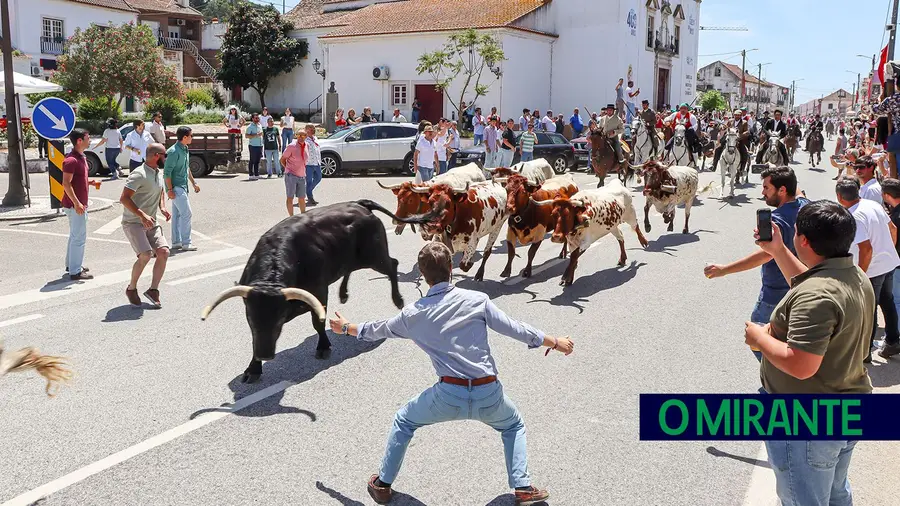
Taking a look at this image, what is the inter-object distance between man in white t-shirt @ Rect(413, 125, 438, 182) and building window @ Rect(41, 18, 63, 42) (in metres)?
35.4

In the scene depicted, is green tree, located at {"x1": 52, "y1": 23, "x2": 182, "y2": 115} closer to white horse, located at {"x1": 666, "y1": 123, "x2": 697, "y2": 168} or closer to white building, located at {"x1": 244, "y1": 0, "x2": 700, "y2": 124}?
white building, located at {"x1": 244, "y1": 0, "x2": 700, "y2": 124}

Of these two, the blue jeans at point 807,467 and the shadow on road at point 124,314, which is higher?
the blue jeans at point 807,467

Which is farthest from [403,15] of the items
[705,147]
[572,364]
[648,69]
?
[572,364]

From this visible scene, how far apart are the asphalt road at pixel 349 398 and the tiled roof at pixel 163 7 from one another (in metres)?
50.2

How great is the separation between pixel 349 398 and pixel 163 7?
5803cm

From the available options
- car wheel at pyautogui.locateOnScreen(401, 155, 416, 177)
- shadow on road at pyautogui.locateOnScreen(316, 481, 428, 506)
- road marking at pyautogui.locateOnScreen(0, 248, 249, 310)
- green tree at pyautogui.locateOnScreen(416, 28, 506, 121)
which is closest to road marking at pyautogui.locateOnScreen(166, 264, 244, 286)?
road marking at pyautogui.locateOnScreen(0, 248, 249, 310)

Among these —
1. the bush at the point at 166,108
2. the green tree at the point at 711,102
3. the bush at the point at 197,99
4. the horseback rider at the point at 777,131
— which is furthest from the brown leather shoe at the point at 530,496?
the green tree at the point at 711,102

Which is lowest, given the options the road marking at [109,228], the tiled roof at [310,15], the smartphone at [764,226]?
the road marking at [109,228]

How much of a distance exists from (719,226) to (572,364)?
32.5ft

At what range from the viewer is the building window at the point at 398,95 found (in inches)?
1598

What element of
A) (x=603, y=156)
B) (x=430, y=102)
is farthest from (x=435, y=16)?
(x=603, y=156)

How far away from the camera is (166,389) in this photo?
21.9ft

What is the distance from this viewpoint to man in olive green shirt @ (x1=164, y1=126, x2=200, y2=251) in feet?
41.2

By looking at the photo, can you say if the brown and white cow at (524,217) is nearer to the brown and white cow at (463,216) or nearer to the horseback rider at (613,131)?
the brown and white cow at (463,216)
